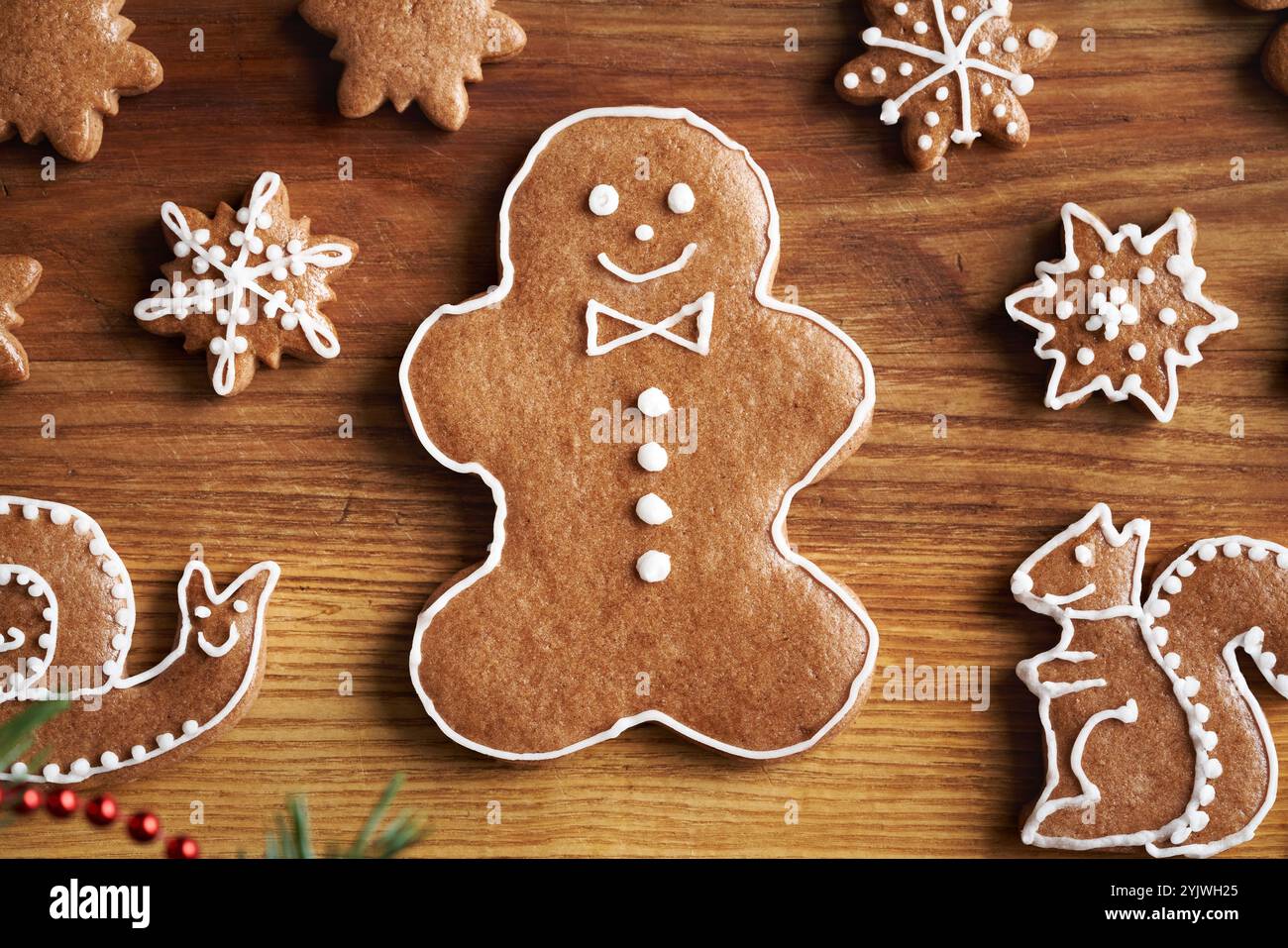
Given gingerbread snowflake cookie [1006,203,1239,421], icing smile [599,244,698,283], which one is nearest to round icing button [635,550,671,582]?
icing smile [599,244,698,283]

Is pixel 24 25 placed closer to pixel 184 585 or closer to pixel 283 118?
pixel 283 118

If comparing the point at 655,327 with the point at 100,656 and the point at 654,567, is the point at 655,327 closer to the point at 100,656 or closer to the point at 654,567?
the point at 654,567

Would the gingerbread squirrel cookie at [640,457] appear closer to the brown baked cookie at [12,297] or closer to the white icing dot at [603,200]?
the white icing dot at [603,200]

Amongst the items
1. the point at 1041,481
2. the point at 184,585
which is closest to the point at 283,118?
the point at 184,585

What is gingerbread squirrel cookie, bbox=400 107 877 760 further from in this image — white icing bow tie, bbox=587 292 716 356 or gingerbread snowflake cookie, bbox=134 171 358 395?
gingerbread snowflake cookie, bbox=134 171 358 395

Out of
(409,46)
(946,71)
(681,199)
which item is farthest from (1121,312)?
(409,46)

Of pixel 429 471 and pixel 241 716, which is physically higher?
pixel 429 471

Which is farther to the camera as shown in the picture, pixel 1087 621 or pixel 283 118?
pixel 283 118
